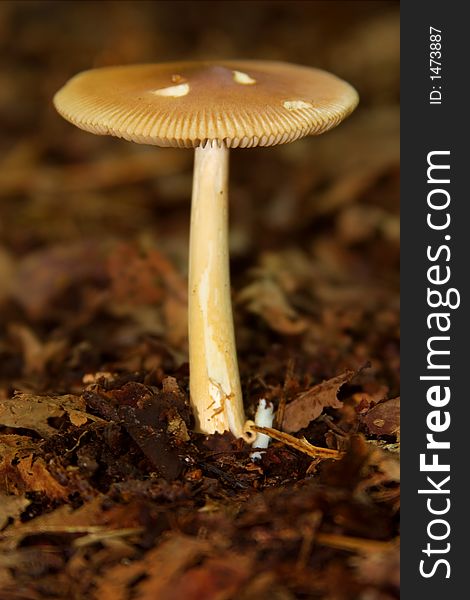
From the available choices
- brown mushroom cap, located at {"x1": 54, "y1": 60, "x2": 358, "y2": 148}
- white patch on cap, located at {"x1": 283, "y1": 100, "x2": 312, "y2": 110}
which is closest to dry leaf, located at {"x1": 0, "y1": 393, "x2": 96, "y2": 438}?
brown mushroom cap, located at {"x1": 54, "y1": 60, "x2": 358, "y2": 148}

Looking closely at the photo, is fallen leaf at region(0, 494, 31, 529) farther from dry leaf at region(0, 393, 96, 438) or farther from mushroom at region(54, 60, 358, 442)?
mushroom at region(54, 60, 358, 442)

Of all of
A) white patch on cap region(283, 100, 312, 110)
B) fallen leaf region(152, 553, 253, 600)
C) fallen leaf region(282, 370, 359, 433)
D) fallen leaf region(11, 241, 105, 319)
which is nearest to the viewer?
fallen leaf region(152, 553, 253, 600)

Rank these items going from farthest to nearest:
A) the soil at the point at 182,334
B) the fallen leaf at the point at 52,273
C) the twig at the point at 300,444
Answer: the fallen leaf at the point at 52,273 < the twig at the point at 300,444 < the soil at the point at 182,334

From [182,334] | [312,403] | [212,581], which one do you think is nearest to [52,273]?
[182,334]

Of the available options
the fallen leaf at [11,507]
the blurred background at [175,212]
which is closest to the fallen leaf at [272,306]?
the blurred background at [175,212]

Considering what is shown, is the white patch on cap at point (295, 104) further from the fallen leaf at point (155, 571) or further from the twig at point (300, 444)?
the fallen leaf at point (155, 571)

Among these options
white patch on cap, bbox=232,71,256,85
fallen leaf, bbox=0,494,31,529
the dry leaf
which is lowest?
fallen leaf, bbox=0,494,31,529

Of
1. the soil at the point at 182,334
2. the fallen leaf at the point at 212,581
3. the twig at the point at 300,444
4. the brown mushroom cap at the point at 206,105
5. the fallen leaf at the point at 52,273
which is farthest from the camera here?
the fallen leaf at the point at 52,273
